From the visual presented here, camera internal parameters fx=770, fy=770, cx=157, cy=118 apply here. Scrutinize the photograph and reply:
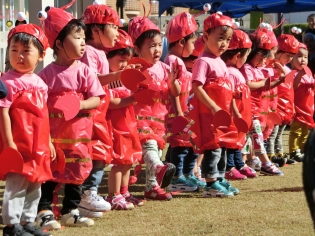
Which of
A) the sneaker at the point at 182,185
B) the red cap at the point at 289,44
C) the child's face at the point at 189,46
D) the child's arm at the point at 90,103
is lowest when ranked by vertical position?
the sneaker at the point at 182,185

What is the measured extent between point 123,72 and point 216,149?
1487 millimetres

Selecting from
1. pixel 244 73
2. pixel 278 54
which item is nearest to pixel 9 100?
pixel 244 73

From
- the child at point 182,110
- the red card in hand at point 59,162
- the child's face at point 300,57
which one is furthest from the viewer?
the child's face at point 300,57

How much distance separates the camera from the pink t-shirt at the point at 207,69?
6445 mm

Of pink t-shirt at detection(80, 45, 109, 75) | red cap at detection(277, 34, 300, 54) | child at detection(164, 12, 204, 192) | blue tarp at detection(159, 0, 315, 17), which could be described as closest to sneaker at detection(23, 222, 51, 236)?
pink t-shirt at detection(80, 45, 109, 75)

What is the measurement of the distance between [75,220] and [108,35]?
1473mm

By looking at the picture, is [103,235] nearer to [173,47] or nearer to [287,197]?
[287,197]

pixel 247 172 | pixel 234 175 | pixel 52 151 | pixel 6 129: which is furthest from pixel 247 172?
pixel 6 129

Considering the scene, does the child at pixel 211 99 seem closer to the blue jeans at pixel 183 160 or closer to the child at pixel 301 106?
the blue jeans at pixel 183 160

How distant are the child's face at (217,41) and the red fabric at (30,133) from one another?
91.6 inches

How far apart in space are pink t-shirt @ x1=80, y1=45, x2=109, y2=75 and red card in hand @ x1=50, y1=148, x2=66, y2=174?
0.89 metres

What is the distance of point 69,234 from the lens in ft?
16.3

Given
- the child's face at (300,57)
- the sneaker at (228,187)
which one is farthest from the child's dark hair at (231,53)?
the child's face at (300,57)

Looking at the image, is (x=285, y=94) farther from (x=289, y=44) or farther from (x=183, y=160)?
(x=183, y=160)
